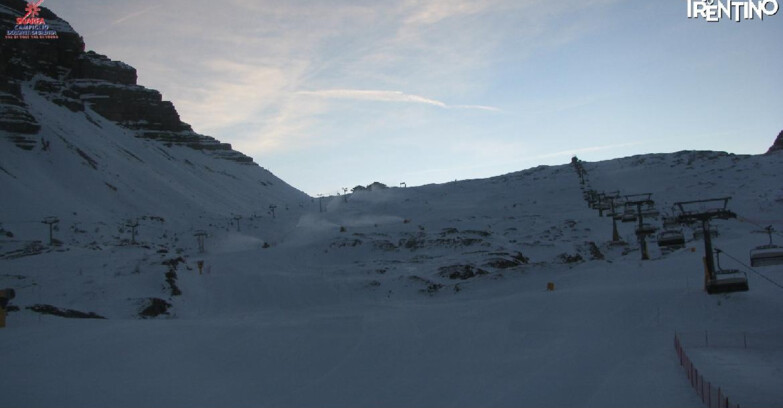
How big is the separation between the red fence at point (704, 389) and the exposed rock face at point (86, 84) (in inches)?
2595

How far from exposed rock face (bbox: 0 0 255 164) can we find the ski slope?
43.8 meters

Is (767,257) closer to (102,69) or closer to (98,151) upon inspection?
(98,151)

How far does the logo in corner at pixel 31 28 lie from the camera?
7994 centimetres

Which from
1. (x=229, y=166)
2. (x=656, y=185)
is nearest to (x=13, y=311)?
(x=656, y=185)

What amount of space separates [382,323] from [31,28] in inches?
3315

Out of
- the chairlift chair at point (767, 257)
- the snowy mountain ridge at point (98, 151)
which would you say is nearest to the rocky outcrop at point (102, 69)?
the snowy mountain ridge at point (98, 151)

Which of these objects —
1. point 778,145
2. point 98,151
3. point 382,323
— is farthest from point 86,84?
point 778,145

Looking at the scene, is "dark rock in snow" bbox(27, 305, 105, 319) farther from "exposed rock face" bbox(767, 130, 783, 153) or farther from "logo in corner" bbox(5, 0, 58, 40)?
"exposed rock face" bbox(767, 130, 783, 153)

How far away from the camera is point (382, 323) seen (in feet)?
67.9

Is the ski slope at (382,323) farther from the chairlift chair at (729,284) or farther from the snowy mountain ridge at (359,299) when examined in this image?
the chairlift chair at (729,284)

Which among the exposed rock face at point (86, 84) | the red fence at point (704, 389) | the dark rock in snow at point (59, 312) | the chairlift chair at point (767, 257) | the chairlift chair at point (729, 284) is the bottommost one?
the red fence at point (704, 389)

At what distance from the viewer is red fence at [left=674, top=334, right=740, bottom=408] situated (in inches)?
468

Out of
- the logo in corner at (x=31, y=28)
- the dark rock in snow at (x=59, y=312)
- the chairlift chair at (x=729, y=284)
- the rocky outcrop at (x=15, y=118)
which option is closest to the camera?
the chairlift chair at (x=729, y=284)

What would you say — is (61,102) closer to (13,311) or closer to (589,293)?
(13,311)
